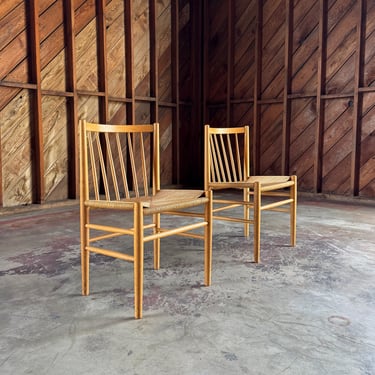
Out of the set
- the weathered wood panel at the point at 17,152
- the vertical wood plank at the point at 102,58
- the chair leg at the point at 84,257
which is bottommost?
the chair leg at the point at 84,257

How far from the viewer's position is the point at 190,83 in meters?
5.63

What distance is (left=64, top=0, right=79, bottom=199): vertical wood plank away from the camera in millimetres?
4125

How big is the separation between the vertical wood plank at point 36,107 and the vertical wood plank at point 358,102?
314 centimetres

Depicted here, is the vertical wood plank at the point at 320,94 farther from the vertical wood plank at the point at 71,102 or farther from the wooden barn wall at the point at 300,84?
the vertical wood plank at the point at 71,102

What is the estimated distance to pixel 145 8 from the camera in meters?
4.95

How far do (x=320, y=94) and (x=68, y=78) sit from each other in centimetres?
269

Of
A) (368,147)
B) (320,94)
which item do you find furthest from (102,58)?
(368,147)

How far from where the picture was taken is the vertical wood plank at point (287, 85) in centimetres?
488

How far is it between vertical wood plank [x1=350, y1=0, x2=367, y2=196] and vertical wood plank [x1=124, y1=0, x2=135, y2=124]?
2385mm

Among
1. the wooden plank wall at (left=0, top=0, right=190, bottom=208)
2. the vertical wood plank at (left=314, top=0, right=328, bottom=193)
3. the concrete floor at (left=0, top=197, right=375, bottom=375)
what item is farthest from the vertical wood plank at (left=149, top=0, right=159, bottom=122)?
the concrete floor at (left=0, top=197, right=375, bottom=375)

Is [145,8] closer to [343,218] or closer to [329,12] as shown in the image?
[329,12]

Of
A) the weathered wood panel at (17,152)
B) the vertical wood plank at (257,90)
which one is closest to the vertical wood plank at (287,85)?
the vertical wood plank at (257,90)

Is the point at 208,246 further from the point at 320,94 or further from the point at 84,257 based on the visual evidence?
the point at 320,94

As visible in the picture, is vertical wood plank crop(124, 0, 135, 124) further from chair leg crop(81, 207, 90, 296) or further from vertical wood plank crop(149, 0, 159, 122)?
chair leg crop(81, 207, 90, 296)
